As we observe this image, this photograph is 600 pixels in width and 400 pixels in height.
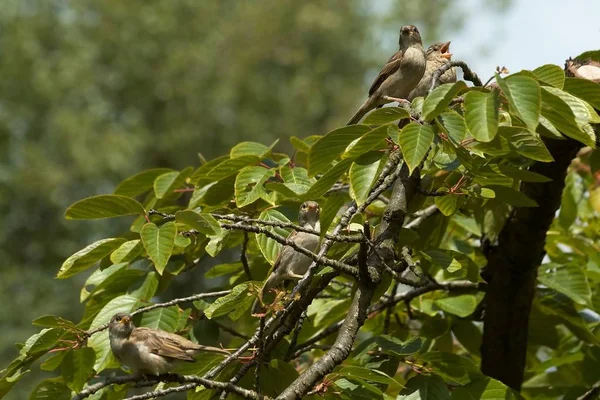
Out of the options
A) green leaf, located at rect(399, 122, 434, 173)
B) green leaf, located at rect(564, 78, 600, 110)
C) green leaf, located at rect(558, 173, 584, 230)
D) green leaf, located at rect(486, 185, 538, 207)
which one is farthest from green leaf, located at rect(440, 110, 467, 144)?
green leaf, located at rect(558, 173, 584, 230)

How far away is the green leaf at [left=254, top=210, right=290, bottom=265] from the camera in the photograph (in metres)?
3.23

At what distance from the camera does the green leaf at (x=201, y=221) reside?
2.89 metres

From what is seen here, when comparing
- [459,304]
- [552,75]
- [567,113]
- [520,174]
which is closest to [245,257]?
[459,304]

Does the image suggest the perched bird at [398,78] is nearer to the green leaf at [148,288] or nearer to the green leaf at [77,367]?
the green leaf at [148,288]

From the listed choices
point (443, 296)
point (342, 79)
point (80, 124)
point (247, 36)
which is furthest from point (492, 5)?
point (443, 296)

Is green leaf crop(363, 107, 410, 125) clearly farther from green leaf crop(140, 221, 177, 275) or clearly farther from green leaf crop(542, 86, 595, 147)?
green leaf crop(140, 221, 177, 275)

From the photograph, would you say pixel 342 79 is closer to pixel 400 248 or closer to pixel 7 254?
pixel 7 254

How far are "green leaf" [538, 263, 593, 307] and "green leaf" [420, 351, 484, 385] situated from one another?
34.5 inches

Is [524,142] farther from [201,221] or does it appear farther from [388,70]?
[388,70]

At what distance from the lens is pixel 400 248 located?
11.1 feet

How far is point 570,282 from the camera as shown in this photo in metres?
3.93

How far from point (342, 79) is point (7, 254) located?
45.7ft

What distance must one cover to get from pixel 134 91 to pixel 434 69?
2661cm

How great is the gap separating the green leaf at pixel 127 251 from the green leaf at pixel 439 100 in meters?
1.31
